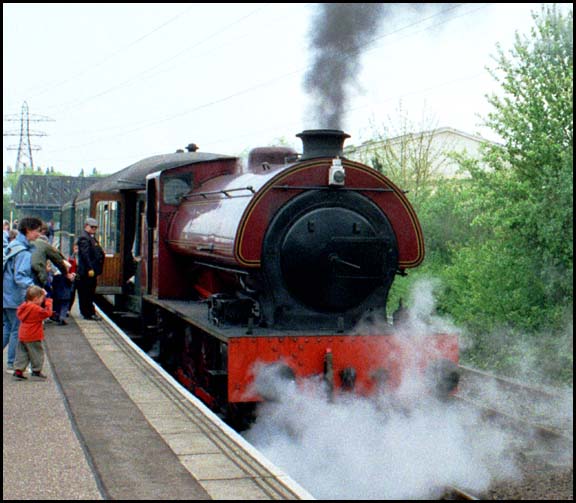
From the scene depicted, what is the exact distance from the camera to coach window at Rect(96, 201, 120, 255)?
13.8 m

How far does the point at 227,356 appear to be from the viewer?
6570 millimetres

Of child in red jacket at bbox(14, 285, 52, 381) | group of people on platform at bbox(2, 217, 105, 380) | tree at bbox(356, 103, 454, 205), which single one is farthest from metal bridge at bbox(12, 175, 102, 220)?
child in red jacket at bbox(14, 285, 52, 381)

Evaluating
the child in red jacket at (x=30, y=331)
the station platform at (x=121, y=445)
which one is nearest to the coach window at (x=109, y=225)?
the station platform at (x=121, y=445)

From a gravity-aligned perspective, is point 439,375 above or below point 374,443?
above

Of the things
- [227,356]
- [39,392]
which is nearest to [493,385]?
[227,356]

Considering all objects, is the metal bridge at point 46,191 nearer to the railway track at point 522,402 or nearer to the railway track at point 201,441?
the railway track at point 201,441

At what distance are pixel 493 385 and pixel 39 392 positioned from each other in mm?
4999

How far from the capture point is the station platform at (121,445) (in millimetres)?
4914

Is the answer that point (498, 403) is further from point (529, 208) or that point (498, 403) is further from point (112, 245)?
point (112, 245)

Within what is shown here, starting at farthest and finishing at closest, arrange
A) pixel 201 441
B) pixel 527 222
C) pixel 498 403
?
pixel 527 222 < pixel 498 403 < pixel 201 441

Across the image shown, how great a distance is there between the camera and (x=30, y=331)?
817 centimetres

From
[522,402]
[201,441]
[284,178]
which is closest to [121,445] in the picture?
[201,441]

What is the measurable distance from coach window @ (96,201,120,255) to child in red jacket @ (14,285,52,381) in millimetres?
5492

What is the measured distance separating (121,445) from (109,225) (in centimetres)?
883
